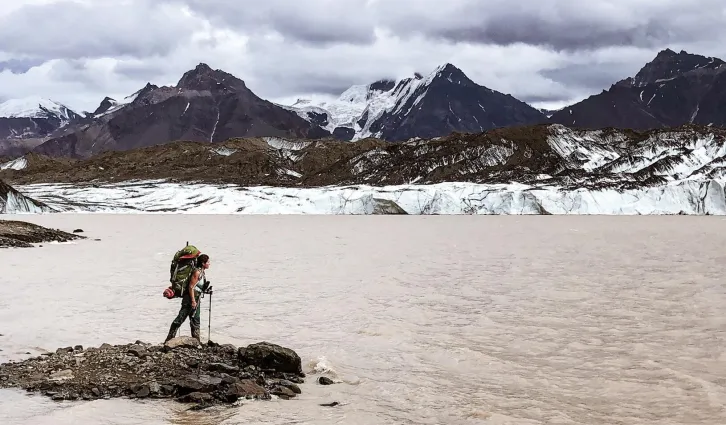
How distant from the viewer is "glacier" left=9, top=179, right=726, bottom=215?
11269 cm

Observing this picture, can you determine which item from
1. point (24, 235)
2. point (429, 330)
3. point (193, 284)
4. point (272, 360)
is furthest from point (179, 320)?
→ point (24, 235)

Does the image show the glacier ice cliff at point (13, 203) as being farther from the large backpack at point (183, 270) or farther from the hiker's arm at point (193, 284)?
the hiker's arm at point (193, 284)

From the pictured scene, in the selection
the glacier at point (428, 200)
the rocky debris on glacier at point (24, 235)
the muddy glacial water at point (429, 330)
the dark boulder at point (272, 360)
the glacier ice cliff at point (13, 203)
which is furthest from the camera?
the glacier at point (428, 200)

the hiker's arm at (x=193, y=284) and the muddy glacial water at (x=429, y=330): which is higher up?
the hiker's arm at (x=193, y=284)

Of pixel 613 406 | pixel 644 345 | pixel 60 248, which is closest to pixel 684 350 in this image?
pixel 644 345

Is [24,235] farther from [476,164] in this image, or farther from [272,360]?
[476,164]

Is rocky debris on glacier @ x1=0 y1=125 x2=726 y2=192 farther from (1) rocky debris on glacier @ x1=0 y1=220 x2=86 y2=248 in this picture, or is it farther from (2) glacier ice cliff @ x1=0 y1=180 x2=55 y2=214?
(1) rocky debris on glacier @ x1=0 y1=220 x2=86 y2=248

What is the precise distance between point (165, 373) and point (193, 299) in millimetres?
2133

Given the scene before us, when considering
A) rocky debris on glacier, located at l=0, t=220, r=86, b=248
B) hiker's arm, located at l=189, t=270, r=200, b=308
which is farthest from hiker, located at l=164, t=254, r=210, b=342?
rocky debris on glacier, located at l=0, t=220, r=86, b=248

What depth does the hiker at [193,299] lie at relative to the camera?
12.9 meters

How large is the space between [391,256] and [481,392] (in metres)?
25.9

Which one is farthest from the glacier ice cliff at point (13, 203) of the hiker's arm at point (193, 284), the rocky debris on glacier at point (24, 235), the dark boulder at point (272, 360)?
the dark boulder at point (272, 360)

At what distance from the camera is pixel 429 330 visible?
16031 mm

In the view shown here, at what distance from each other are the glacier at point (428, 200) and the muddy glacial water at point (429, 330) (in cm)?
8294
